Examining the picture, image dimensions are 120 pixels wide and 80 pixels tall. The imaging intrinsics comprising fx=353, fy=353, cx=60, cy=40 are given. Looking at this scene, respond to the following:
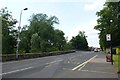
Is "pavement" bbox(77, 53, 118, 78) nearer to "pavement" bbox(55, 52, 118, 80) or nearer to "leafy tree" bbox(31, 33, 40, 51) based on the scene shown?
"pavement" bbox(55, 52, 118, 80)

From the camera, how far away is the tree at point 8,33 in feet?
218

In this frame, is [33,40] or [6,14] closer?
[6,14]

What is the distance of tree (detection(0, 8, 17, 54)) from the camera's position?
6656 cm

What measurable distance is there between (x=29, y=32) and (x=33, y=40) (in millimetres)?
12925

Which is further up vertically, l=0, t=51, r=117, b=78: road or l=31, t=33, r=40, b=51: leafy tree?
l=31, t=33, r=40, b=51: leafy tree

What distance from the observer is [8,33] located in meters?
73.2

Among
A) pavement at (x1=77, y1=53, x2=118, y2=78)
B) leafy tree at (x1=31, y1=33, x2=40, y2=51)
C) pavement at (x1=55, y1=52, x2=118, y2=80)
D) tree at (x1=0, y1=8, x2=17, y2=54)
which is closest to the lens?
pavement at (x1=55, y1=52, x2=118, y2=80)

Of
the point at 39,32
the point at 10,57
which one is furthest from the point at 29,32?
the point at 10,57

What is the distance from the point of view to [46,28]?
13362 centimetres

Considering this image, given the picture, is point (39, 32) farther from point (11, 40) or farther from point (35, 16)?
point (11, 40)

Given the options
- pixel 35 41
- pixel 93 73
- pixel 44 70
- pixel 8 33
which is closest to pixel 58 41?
pixel 35 41

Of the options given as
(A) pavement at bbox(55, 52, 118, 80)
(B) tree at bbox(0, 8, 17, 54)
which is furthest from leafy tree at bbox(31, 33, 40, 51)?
(A) pavement at bbox(55, 52, 118, 80)

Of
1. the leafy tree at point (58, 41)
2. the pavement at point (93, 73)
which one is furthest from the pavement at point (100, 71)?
the leafy tree at point (58, 41)

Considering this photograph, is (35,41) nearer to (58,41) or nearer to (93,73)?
(58,41)
